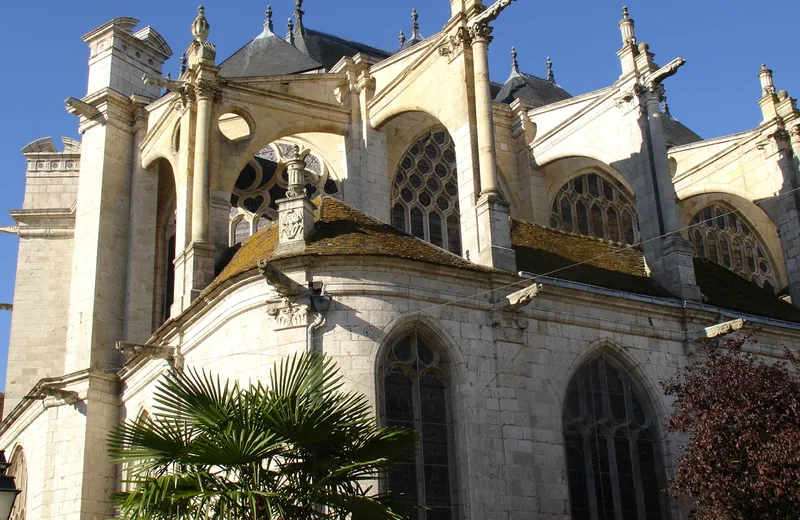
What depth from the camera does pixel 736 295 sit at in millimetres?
18750

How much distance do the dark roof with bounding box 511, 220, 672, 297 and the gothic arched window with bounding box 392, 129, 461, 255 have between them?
7.73 feet

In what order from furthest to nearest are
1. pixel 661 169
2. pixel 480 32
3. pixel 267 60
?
pixel 267 60
pixel 661 169
pixel 480 32

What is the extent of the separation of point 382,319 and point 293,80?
7.51m

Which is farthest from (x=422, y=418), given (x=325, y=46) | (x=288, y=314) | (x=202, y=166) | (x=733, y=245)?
(x=325, y=46)

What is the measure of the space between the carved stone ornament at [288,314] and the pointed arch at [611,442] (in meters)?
3.99

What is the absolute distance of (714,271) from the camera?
19734mm

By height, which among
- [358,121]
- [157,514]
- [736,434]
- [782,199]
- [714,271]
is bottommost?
[157,514]

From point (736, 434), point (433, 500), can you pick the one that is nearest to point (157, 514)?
point (433, 500)

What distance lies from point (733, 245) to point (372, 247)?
12.7 m

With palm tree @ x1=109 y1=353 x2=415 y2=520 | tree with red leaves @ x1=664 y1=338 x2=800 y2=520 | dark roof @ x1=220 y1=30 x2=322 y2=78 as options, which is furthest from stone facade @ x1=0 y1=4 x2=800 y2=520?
palm tree @ x1=109 y1=353 x2=415 y2=520

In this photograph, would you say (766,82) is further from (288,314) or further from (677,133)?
(288,314)

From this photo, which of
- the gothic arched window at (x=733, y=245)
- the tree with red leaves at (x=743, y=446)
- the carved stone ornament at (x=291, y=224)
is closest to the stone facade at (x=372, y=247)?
the carved stone ornament at (x=291, y=224)

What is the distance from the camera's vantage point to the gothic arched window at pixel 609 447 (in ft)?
49.5

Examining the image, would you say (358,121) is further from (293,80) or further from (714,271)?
(714,271)
